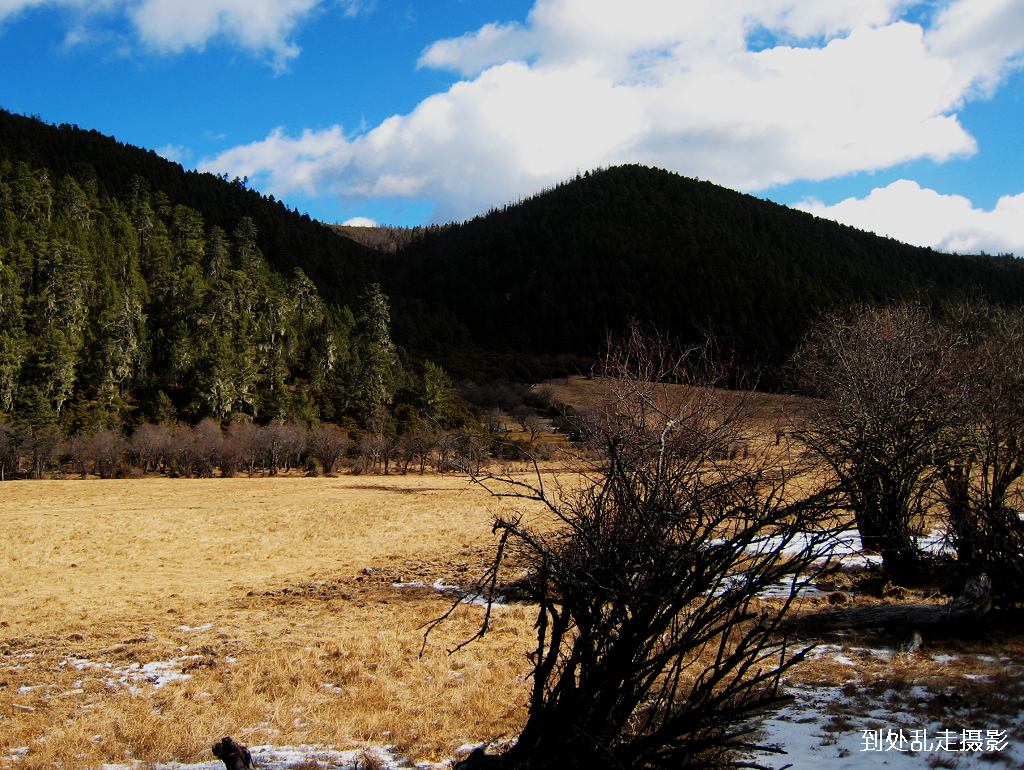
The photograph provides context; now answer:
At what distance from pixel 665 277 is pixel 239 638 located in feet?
513

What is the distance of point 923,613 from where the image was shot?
971 cm

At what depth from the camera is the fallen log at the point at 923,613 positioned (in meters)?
9.43

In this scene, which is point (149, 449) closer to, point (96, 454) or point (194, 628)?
point (96, 454)

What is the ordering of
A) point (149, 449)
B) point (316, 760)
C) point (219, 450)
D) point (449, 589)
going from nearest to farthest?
point (316, 760)
point (449, 589)
point (149, 449)
point (219, 450)

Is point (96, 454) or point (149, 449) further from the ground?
point (149, 449)

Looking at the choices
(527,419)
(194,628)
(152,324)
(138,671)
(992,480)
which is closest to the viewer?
(992,480)

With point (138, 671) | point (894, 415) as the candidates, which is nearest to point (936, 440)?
point (894, 415)

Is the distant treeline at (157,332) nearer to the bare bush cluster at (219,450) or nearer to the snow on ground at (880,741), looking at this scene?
the bare bush cluster at (219,450)

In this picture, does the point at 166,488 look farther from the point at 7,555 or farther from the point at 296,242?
the point at 296,242

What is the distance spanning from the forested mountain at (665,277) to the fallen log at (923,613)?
108m

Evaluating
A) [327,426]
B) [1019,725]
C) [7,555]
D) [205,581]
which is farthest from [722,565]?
[327,426]

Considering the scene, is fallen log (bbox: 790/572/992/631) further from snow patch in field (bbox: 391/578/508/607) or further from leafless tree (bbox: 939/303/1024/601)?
snow patch in field (bbox: 391/578/508/607)

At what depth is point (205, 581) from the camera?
19266 millimetres

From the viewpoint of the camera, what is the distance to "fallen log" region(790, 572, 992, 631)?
9.43 metres
